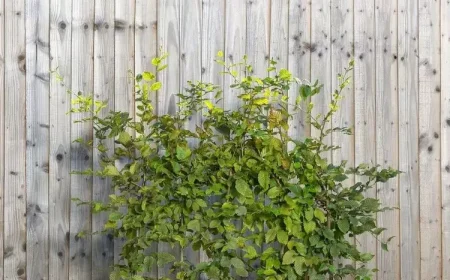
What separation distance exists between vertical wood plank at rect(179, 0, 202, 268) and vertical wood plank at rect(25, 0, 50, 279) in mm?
568

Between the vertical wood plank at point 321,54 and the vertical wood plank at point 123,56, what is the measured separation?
32.1 inches

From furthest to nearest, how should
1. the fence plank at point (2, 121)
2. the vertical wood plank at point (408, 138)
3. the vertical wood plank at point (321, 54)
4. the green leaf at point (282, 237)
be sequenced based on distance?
the vertical wood plank at point (408, 138) < the vertical wood plank at point (321, 54) < the fence plank at point (2, 121) < the green leaf at point (282, 237)

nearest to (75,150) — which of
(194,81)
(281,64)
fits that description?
(194,81)

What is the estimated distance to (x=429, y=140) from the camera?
3.42 meters

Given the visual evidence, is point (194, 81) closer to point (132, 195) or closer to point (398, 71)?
point (132, 195)

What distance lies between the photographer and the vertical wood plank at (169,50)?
3094 millimetres

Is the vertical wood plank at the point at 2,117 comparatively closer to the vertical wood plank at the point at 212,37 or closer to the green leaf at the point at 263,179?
the vertical wood plank at the point at 212,37

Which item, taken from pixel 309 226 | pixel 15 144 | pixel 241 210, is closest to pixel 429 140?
pixel 309 226

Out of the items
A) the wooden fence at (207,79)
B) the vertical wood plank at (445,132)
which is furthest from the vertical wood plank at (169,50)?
the vertical wood plank at (445,132)

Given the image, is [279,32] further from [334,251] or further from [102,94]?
[334,251]

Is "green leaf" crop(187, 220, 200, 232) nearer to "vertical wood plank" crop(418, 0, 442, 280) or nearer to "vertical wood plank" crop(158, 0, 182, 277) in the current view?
"vertical wood plank" crop(158, 0, 182, 277)

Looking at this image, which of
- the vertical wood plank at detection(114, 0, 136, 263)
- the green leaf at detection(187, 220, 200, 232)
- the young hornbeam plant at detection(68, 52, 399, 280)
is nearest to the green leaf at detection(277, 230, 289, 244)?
the young hornbeam plant at detection(68, 52, 399, 280)

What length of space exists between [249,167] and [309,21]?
2.85 feet

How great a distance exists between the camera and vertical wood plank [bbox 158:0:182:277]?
10.2ft
